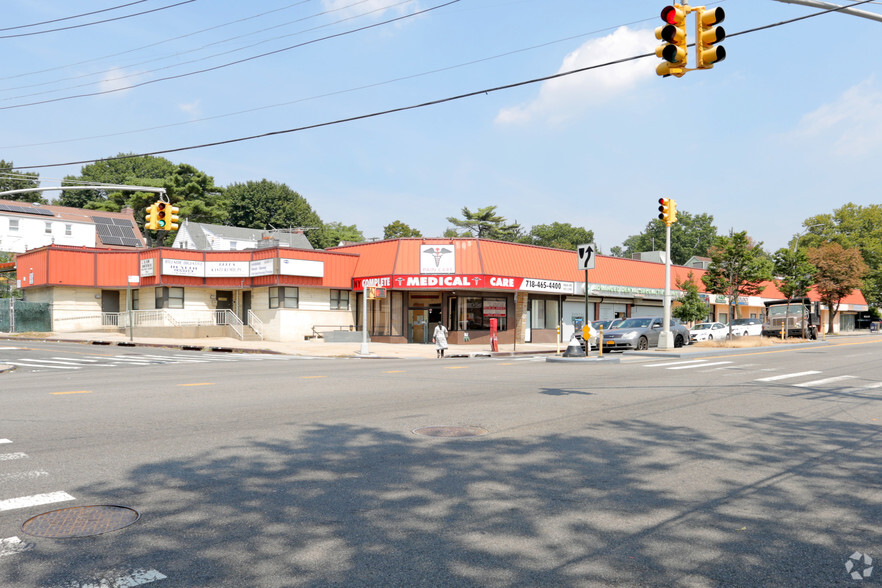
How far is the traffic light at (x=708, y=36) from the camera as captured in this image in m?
10.3

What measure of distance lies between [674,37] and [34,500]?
10.4 m

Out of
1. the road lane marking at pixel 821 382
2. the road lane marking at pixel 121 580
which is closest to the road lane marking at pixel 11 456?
the road lane marking at pixel 121 580

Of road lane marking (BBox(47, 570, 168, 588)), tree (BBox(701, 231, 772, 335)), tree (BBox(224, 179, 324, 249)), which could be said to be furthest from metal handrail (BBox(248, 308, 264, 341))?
tree (BBox(224, 179, 324, 249))

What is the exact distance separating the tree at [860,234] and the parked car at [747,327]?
41713mm

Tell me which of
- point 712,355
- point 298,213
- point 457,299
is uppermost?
point 298,213

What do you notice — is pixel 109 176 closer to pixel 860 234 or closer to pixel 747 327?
pixel 747 327

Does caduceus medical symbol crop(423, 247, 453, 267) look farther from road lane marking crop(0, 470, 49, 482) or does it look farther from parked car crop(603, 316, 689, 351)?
road lane marking crop(0, 470, 49, 482)

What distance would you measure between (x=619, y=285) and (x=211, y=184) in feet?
173

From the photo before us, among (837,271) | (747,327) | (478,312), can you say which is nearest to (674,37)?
(478,312)

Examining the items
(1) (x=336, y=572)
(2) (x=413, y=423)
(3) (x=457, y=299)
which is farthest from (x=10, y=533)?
(3) (x=457, y=299)

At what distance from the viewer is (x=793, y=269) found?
4947cm

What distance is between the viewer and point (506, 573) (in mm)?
3830

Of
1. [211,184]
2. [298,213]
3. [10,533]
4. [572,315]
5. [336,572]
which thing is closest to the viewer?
[336,572]

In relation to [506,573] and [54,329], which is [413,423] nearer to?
[506,573]
